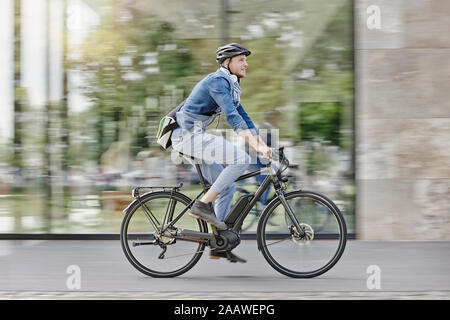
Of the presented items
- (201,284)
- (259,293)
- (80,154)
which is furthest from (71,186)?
(259,293)

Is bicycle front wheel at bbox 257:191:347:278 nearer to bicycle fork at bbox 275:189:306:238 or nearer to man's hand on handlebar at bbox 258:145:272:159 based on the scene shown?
bicycle fork at bbox 275:189:306:238

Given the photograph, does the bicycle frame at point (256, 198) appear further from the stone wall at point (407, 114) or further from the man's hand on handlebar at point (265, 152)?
the stone wall at point (407, 114)

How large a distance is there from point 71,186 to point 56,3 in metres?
2.25

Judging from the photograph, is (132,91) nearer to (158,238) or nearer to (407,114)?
(158,238)

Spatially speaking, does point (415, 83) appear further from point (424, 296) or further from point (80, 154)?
point (80, 154)

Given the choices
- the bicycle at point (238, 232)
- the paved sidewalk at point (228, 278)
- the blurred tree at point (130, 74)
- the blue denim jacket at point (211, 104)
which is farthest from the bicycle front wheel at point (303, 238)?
the blurred tree at point (130, 74)

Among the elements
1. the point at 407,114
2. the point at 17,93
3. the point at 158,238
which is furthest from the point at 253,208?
the point at 17,93

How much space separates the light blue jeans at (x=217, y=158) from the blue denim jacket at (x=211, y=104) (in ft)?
0.33

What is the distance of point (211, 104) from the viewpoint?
5109mm

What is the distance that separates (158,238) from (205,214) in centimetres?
48

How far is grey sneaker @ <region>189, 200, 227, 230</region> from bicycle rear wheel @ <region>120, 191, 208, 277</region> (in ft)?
0.38

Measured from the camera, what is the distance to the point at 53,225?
7.68 meters
